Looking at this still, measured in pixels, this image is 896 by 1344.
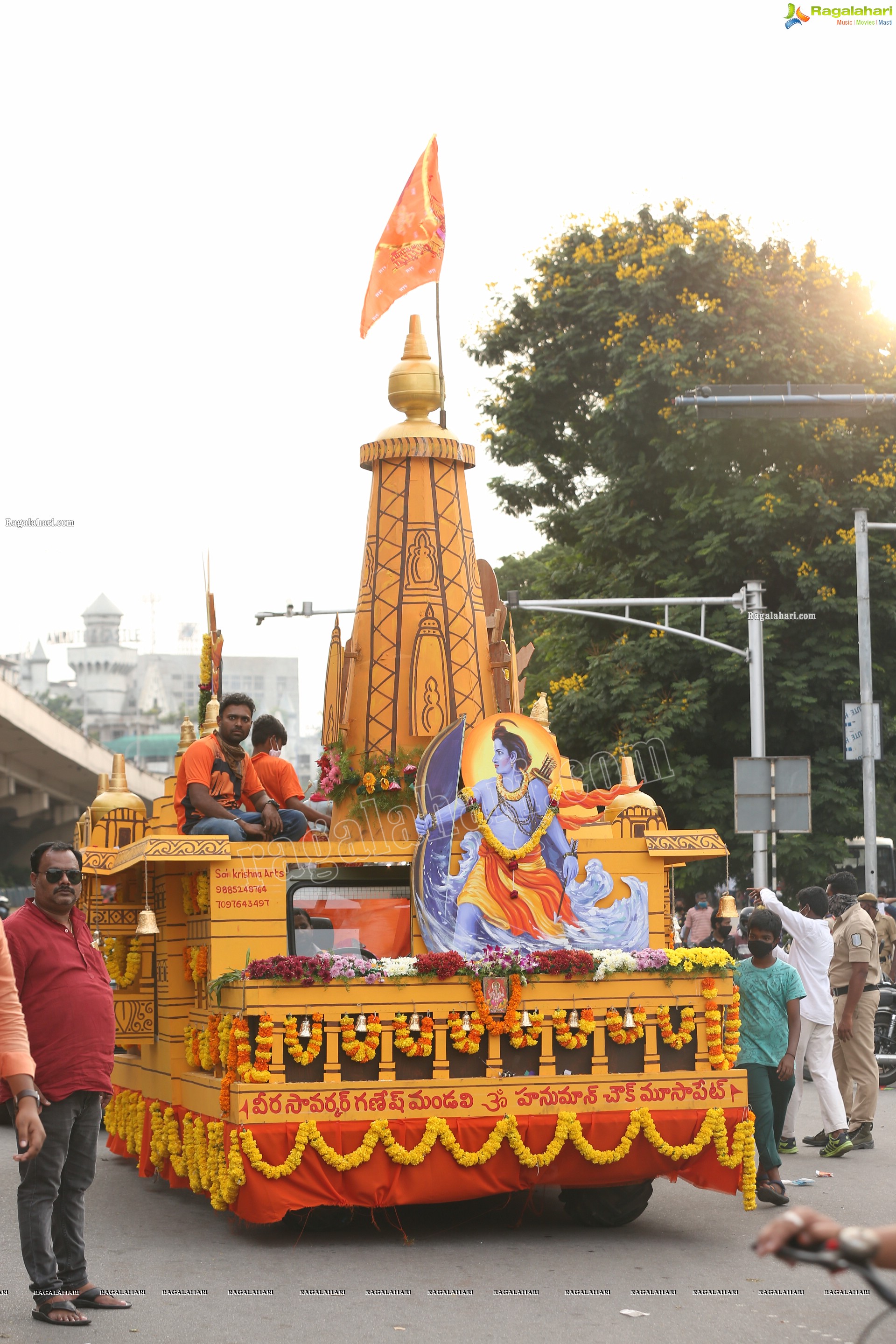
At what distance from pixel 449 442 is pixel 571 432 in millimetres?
16387

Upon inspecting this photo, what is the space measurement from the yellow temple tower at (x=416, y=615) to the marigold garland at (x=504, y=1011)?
2185 millimetres

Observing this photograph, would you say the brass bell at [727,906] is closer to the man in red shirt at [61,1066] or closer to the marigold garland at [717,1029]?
the marigold garland at [717,1029]

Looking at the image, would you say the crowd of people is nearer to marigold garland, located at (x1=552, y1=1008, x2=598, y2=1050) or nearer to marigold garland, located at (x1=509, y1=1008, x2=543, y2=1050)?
marigold garland, located at (x1=552, y1=1008, x2=598, y2=1050)

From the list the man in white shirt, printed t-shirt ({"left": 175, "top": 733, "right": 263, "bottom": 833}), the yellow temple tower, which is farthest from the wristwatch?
the man in white shirt

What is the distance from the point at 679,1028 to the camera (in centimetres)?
887

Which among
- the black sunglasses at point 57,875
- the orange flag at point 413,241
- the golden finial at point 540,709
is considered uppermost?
the orange flag at point 413,241

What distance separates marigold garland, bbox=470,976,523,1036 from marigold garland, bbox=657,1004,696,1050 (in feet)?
2.63

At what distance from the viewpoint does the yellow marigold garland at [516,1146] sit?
8258 millimetres

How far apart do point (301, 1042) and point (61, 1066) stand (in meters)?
1.82

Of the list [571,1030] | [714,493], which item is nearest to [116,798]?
[571,1030]

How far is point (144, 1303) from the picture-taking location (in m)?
7.20

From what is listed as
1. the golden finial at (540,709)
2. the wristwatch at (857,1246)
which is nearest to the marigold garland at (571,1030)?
the golden finial at (540,709)

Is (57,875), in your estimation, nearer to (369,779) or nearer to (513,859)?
(513,859)

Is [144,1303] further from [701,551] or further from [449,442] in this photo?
[701,551]
